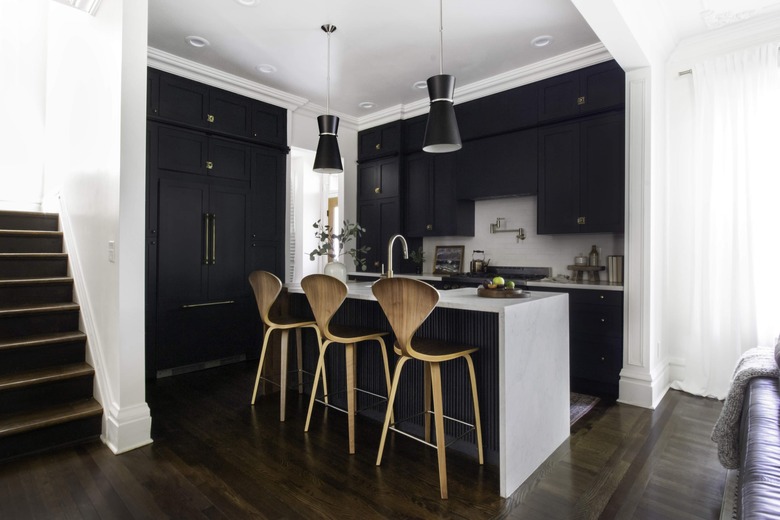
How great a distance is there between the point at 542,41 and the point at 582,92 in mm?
584

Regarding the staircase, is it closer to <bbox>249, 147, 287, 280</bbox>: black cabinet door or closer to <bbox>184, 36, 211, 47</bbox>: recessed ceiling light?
<bbox>249, 147, 287, 280</bbox>: black cabinet door

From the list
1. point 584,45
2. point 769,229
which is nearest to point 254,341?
point 584,45

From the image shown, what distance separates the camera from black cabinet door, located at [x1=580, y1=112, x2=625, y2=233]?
3.62m

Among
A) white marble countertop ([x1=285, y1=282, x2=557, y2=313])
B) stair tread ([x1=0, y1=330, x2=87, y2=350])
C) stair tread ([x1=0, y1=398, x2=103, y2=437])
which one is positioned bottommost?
stair tread ([x1=0, y1=398, x2=103, y2=437])

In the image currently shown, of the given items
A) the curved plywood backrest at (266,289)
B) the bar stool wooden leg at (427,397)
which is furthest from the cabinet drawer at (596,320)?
the curved plywood backrest at (266,289)

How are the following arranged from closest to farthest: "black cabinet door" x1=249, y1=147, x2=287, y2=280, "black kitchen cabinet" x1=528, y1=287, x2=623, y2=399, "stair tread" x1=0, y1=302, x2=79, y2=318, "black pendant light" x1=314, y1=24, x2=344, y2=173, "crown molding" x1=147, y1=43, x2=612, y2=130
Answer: "stair tread" x1=0, y1=302, x2=79, y2=318, "black pendant light" x1=314, y1=24, x2=344, y2=173, "black kitchen cabinet" x1=528, y1=287, x2=623, y2=399, "crown molding" x1=147, y1=43, x2=612, y2=130, "black cabinet door" x1=249, y1=147, x2=287, y2=280

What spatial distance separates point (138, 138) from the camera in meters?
2.59

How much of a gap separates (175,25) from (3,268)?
2.35 meters

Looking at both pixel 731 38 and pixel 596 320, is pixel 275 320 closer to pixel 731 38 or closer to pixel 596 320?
pixel 596 320

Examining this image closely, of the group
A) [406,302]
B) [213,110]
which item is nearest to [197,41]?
[213,110]

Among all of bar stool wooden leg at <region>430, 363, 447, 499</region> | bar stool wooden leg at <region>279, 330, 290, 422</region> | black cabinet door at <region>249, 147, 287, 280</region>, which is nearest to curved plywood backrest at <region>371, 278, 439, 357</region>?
bar stool wooden leg at <region>430, 363, 447, 499</region>

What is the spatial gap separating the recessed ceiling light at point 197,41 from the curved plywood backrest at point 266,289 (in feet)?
7.23

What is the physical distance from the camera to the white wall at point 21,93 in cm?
450

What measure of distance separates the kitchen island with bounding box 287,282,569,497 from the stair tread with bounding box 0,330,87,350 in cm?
200
